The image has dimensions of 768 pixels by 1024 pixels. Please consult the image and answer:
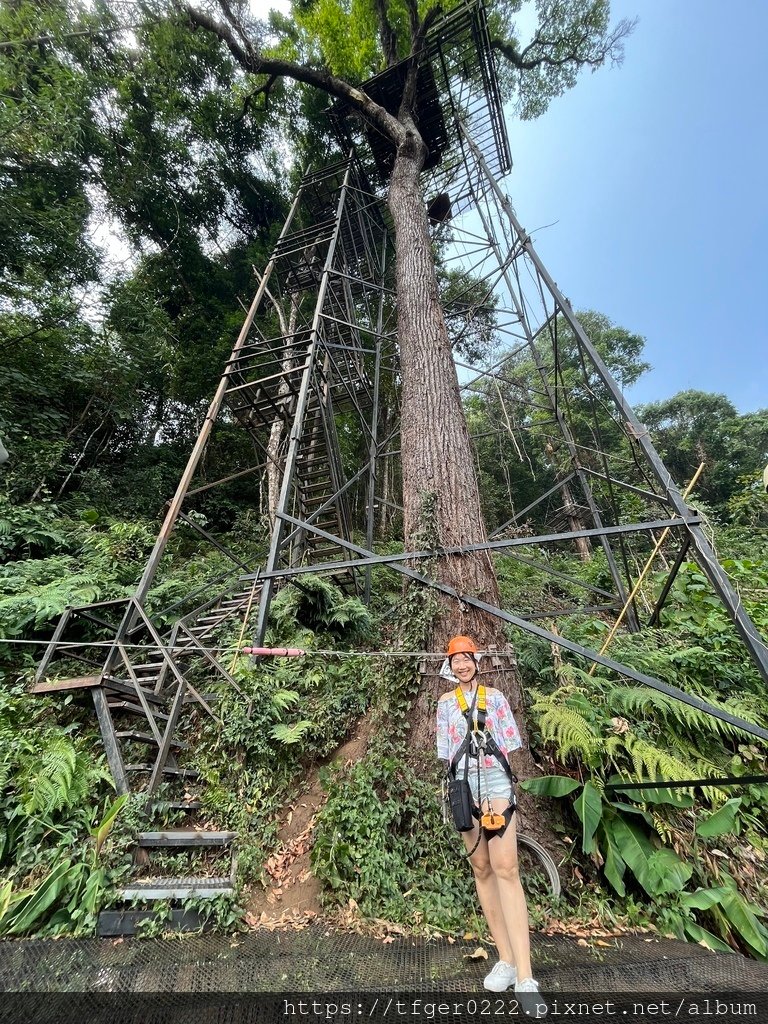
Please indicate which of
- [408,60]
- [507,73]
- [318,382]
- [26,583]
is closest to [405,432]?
[318,382]

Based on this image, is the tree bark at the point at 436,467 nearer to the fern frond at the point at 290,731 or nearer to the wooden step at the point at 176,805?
the fern frond at the point at 290,731

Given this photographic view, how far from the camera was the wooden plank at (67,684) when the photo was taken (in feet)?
12.2

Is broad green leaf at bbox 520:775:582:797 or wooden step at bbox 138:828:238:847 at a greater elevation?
broad green leaf at bbox 520:775:582:797

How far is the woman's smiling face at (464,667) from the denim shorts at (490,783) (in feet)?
1.42

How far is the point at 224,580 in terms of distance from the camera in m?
7.25

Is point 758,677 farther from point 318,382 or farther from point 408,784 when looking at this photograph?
point 318,382

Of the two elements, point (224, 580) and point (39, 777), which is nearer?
point (39, 777)

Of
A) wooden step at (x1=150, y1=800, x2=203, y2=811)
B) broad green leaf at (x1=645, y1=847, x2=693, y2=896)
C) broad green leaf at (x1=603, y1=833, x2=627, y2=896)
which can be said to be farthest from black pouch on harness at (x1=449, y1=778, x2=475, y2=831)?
wooden step at (x1=150, y1=800, x2=203, y2=811)

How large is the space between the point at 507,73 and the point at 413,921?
16.7 metres

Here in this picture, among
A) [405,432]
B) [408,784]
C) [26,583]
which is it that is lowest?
[408,784]

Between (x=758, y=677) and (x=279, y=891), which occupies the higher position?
(x=758, y=677)

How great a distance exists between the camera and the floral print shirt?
245cm

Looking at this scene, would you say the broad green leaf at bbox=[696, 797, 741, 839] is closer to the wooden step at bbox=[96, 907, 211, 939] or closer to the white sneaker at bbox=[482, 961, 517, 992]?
the white sneaker at bbox=[482, 961, 517, 992]

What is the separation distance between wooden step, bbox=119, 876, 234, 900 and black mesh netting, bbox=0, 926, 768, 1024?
203 millimetres
